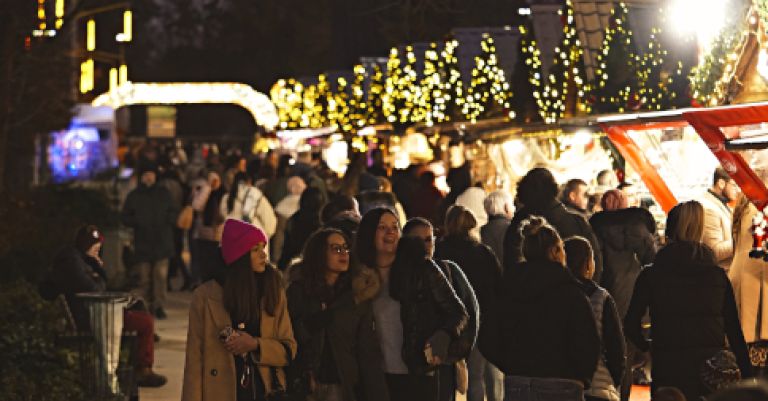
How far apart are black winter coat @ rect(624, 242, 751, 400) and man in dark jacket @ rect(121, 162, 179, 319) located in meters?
11.2

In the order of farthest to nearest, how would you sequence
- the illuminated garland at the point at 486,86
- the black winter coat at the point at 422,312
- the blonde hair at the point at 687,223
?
the illuminated garland at the point at 486,86 < the blonde hair at the point at 687,223 < the black winter coat at the point at 422,312

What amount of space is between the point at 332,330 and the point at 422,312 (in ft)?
1.51

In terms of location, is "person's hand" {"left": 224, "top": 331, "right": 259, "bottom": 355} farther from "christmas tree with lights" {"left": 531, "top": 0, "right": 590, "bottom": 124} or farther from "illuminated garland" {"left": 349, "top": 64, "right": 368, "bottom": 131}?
"illuminated garland" {"left": 349, "top": 64, "right": 368, "bottom": 131}

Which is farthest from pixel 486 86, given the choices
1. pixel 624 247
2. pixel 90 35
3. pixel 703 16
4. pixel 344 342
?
pixel 90 35

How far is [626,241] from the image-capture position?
37.9 feet

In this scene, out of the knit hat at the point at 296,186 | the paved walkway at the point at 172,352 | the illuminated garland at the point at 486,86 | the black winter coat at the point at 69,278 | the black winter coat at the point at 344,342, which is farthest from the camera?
the illuminated garland at the point at 486,86

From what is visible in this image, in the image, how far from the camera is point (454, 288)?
8.94 meters

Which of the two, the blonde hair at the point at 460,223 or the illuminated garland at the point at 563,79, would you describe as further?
the illuminated garland at the point at 563,79

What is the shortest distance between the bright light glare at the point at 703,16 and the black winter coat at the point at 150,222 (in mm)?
6360

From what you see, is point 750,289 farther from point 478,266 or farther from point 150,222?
point 150,222

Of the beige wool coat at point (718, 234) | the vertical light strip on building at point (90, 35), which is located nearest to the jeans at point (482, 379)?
the beige wool coat at point (718, 234)

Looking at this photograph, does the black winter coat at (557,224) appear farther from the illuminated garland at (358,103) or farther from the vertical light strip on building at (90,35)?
the vertical light strip on building at (90,35)

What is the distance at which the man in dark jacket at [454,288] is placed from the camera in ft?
28.6

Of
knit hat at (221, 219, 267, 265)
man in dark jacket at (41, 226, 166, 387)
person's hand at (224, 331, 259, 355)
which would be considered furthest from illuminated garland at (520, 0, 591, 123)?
person's hand at (224, 331, 259, 355)
